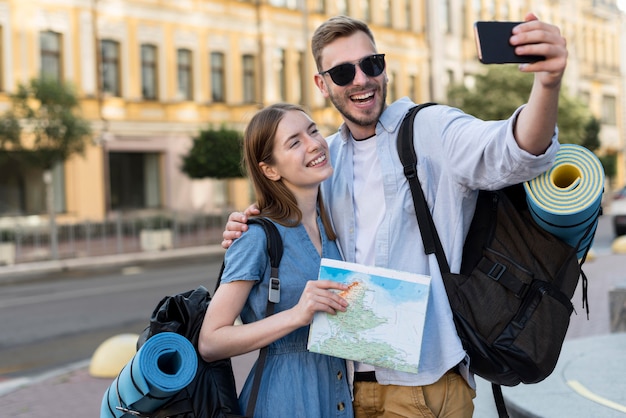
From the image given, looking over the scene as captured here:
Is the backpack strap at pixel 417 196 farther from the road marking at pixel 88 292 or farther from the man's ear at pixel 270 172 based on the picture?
the road marking at pixel 88 292

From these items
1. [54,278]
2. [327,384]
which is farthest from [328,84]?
[54,278]

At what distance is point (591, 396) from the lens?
506 cm

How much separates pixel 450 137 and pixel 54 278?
18101 mm

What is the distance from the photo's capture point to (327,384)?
2701 mm

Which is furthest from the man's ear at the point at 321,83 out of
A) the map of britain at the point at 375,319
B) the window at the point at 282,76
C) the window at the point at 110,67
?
the window at the point at 282,76

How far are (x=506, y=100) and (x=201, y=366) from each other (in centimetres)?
3299

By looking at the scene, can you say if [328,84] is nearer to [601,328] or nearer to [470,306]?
[470,306]

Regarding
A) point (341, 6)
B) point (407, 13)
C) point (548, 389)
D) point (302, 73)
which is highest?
point (407, 13)

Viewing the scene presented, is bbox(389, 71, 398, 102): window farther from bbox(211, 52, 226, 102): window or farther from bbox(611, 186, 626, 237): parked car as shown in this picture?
bbox(611, 186, 626, 237): parked car

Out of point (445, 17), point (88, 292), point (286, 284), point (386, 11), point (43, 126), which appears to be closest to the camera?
point (286, 284)

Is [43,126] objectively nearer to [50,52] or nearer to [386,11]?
[50,52]

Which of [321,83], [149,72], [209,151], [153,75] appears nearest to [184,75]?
[153,75]

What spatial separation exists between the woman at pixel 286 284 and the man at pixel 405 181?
0.10 metres

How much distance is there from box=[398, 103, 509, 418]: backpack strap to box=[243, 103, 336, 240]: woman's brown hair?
0.33 meters
